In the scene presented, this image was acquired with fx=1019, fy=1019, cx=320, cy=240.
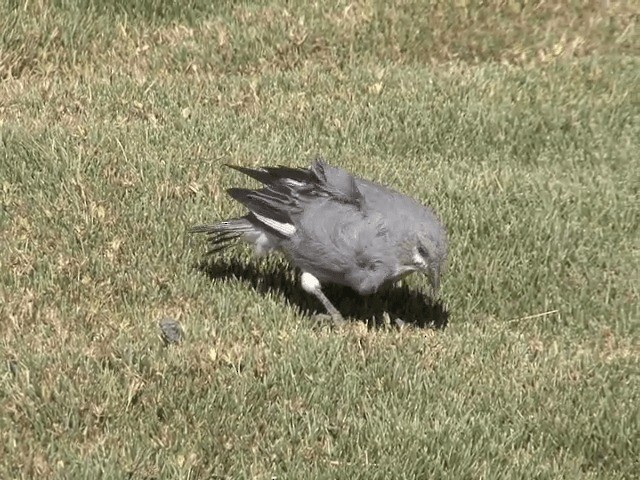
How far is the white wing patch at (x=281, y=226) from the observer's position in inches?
253

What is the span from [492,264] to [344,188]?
141 cm

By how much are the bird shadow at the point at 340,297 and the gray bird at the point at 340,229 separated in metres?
0.18

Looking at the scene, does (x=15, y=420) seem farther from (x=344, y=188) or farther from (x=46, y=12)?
(x=46, y=12)

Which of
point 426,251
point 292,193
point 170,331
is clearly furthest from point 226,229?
point 426,251

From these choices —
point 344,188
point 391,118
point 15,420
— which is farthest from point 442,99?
point 15,420

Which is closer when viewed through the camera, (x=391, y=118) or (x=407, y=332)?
(x=407, y=332)

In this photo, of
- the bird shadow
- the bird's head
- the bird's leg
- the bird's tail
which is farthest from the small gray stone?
the bird's head

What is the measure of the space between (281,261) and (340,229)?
1029 mm

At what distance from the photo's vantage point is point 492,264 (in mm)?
7102

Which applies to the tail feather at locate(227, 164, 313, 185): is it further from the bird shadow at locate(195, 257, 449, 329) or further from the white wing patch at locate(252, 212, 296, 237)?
the bird shadow at locate(195, 257, 449, 329)

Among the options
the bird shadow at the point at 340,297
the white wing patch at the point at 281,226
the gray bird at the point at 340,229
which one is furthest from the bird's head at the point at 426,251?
the white wing patch at the point at 281,226

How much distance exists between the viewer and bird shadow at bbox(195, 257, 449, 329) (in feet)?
21.9

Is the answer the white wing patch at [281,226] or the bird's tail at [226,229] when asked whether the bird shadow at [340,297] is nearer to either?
the bird's tail at [226,229]

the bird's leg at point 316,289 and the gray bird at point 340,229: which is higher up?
the gray bird at point 340,229
